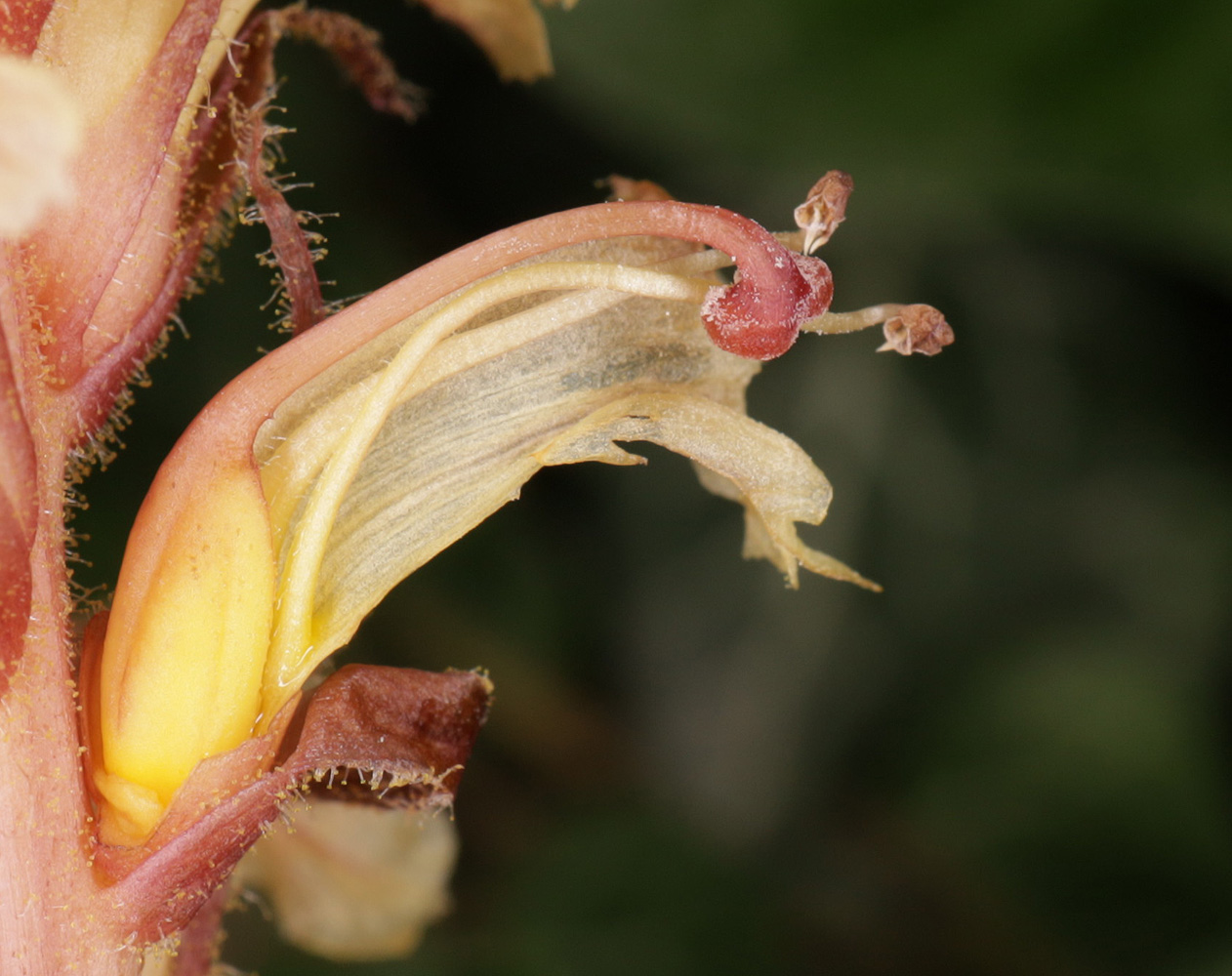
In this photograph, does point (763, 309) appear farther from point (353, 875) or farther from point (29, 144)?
point (353, 875)

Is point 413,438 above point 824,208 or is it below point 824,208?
below

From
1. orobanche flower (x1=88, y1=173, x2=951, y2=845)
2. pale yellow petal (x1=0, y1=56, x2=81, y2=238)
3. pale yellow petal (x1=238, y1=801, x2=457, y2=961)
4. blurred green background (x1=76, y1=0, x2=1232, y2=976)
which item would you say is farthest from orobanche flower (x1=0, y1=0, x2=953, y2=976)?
blurred green background (x1=76, y1=0, x2=1232, y2=976)

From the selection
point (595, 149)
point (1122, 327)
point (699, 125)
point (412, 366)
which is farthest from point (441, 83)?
point (412, 366)

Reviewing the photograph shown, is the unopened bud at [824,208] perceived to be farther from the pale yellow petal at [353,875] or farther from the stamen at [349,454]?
the pale yellow petal at [353,875]

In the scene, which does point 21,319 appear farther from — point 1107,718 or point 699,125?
point 1107,718

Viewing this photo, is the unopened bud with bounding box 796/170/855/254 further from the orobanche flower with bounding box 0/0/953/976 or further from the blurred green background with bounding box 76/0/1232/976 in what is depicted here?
the blurred green background with bounding box 76/0/1232/976

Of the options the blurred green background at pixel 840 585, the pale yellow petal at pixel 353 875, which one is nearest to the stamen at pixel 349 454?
the pale yellow petal at pixel 353 875

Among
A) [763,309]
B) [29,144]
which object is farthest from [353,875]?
[29,144]
